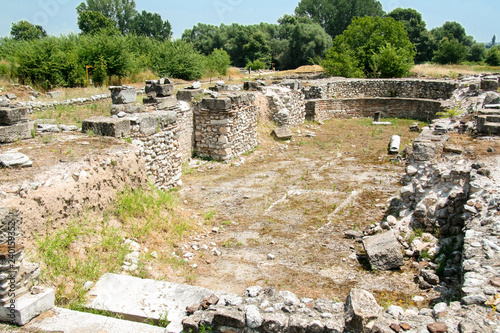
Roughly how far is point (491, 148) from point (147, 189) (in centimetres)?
647

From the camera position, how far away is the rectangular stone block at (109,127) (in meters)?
7.68

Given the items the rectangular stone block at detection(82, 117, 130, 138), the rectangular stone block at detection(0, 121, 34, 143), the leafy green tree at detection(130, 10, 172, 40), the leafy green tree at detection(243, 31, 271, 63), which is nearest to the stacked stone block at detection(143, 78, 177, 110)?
the rectangular stone block at detection(82, 117, 130, 138)

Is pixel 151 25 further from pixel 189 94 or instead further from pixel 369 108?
pixel 189 94

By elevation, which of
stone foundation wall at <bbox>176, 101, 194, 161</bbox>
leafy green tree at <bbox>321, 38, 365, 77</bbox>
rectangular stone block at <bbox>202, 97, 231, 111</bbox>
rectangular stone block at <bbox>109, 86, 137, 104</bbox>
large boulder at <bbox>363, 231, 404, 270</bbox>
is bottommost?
large boulder at <bbox>363, 231, 404, 270</bbox>

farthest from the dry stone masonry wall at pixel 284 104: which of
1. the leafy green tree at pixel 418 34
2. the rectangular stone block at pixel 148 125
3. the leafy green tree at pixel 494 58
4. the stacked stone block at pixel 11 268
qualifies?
the leafy green tree at pixel 418 34

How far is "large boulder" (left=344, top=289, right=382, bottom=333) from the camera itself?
11.2 feet

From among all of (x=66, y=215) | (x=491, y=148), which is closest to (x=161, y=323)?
(x=66, y=215)

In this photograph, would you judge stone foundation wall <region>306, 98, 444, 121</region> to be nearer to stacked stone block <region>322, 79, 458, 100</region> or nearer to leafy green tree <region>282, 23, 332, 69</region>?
stacked stone block <region>322, 79, 458, 100</region>

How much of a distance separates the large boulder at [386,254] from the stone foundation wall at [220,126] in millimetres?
6538

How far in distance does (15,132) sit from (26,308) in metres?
4.74

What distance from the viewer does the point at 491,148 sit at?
23.1 feet

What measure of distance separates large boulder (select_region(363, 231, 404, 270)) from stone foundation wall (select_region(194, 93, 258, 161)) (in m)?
6.54

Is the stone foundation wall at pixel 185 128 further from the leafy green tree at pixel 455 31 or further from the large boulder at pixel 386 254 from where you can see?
the leafy green tree at pixel 455 31

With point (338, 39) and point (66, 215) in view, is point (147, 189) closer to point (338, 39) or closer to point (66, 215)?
point (66, 215)
